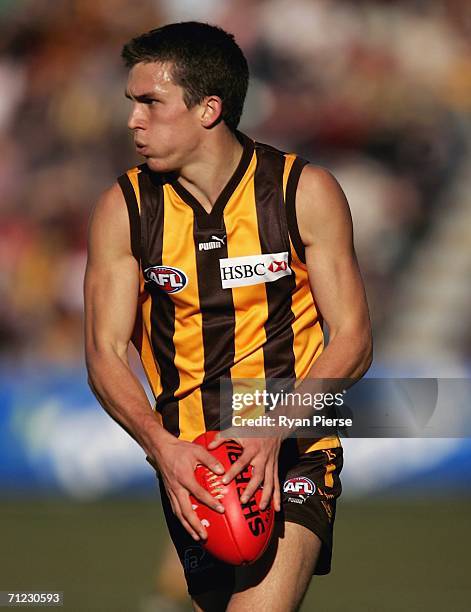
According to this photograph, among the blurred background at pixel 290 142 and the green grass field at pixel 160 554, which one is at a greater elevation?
the blurred background at pixel 290 142

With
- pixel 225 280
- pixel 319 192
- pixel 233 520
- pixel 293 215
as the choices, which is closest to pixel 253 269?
pixel 225 280

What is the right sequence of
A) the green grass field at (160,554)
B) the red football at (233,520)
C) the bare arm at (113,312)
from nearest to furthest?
the red football at (233,520)
the bare arm at (113,312)
the green grass field at (160,554)

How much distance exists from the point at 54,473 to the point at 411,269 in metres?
3.40

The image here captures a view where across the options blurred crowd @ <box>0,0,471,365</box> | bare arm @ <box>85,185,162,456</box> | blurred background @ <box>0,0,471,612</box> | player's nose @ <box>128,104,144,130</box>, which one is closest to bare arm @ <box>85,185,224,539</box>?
bare arm @ <box>85,185,162,456</box>

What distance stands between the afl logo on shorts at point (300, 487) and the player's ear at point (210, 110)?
117 cm

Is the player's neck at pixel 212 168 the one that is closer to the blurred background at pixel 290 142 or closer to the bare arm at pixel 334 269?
the bare arm at pixel 334 269

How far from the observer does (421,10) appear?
9.97 meters

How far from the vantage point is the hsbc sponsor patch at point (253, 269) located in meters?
3.74

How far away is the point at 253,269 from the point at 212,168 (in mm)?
358

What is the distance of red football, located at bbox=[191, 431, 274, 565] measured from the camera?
3287 millimetres

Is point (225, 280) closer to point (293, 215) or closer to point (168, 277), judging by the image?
point (168, 277)

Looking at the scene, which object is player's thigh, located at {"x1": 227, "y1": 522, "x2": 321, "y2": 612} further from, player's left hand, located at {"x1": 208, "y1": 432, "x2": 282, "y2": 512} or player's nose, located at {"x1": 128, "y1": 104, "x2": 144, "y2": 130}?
player's nose, located at {"x1": 128, "y1": 104, "x2": 144, "y2": 130}

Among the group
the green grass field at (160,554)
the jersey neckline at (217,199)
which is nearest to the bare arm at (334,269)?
the jersey neckline at (217,199)

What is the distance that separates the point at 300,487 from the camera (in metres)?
3.71
